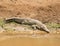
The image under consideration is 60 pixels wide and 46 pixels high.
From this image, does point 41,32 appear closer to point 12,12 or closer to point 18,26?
point 18,26

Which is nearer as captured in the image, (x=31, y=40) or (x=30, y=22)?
(x=31, y=40)

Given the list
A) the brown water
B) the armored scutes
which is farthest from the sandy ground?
the armored scutes

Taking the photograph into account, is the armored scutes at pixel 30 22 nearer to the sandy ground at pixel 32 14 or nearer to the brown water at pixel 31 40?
the sandy ground at pixel 32 14

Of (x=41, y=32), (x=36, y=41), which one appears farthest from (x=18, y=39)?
(x=41, y=32)

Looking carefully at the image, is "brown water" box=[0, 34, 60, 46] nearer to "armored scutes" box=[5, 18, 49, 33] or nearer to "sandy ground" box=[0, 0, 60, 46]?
"sandy ground" box=[0, 0, 60, 46]

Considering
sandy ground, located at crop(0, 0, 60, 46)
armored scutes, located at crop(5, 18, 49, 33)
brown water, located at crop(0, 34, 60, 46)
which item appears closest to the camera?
brown water, located at crop(0, 34, 60, 46)

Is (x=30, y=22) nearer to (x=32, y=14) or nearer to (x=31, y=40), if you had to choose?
(x=32, y=14)

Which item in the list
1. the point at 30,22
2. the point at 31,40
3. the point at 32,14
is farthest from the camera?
the point at 32,14

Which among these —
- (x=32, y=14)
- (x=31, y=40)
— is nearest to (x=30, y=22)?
(x=32, y=14)

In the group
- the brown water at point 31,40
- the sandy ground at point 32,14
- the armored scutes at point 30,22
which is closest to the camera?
the brown water at point 31,40

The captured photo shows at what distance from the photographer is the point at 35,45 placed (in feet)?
38.0

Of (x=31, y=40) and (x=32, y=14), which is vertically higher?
(x=32, y=14)

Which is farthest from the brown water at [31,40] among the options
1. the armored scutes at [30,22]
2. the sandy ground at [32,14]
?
the armored scutes at [30,22]

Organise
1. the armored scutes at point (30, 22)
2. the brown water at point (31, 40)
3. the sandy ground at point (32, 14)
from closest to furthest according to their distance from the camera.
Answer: the brown water at point (31, 40), the sandy ground at point (32, 14), the armored scutes at point (30, 22)
